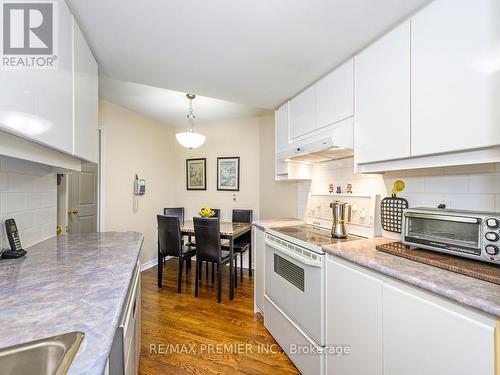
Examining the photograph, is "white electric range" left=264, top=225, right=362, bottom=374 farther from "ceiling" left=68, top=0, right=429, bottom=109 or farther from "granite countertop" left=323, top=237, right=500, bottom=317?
"ceiling" left=68, top=0, right=429, bottom=109

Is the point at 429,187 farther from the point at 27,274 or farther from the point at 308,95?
the point at 27,274

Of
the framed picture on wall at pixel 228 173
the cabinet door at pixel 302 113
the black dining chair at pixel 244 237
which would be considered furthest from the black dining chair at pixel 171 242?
the cabinet door at pixel 302 113

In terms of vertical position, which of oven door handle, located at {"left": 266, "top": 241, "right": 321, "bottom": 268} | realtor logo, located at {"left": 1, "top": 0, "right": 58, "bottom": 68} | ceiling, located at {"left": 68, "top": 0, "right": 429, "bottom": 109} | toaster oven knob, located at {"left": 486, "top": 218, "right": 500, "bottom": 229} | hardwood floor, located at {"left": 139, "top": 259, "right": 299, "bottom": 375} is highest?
ceiling, located at {"left": 68, "top": 0, "right": 429, "bottom": 109}

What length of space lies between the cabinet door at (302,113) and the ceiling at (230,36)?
0.43 ft

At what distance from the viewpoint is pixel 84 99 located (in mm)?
1324

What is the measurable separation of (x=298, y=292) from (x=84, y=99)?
178cm

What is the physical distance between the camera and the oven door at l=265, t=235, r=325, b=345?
1.37 meters

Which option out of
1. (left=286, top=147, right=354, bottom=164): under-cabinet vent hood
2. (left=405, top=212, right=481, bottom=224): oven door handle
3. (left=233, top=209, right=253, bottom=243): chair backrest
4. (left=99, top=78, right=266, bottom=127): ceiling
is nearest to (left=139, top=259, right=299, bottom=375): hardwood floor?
(left=233, top=209, right=253, bottom=243): chair backrest

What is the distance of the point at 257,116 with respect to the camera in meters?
3.55

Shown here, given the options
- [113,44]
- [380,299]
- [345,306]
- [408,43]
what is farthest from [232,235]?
[408,43]

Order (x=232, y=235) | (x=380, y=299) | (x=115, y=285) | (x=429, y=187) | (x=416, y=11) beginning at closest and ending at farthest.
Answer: (x=115, y=285) → (x=380, y=299) → (x=416, y=11) → (x=429, y=187) → (x=232, y=235)

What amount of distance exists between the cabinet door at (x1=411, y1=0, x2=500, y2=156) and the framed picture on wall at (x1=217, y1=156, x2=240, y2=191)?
274 centimetres

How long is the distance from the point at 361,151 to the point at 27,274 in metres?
1.79

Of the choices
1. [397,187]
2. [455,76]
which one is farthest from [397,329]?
[455,76]
